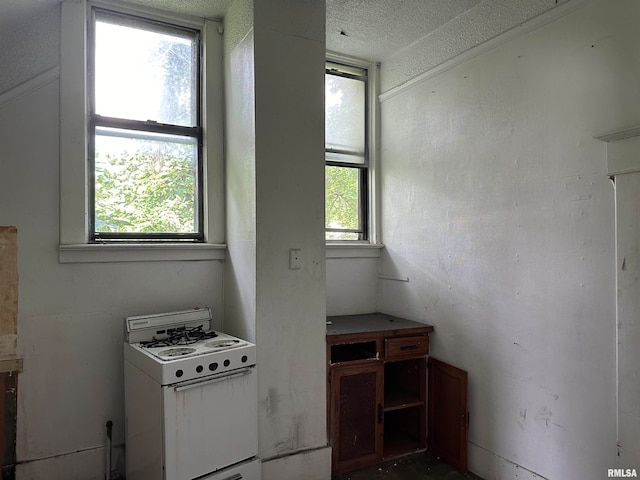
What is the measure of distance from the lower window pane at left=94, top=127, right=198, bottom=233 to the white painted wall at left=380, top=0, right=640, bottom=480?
1.58 m

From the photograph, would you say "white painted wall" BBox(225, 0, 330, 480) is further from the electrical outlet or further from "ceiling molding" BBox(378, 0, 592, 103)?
"ceiling molding" BBox(378, 0, 592, 103)

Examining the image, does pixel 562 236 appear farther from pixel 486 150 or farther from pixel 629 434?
pixel 629 434

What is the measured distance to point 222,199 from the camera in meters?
2.75

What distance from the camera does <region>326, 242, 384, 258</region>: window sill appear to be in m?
3.20

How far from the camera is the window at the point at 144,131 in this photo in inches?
98.0

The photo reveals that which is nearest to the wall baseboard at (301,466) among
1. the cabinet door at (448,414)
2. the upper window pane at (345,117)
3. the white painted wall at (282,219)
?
the white painted wall at (282,219)

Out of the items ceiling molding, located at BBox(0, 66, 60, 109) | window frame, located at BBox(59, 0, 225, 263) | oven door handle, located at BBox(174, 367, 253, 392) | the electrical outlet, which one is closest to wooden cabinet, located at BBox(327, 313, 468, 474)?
the electrical outlet

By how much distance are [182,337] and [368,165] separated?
196cm

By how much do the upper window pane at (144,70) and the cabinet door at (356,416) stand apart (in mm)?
1934

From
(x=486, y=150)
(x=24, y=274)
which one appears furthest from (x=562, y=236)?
(x=24, y=274)

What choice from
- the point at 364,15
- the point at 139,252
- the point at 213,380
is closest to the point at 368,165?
the point at 364,15

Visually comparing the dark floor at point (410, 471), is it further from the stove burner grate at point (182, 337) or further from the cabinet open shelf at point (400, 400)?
the stove burner grate at point (182, 337)

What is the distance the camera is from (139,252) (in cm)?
250

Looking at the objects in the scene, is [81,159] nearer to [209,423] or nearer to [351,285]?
[209,423]
